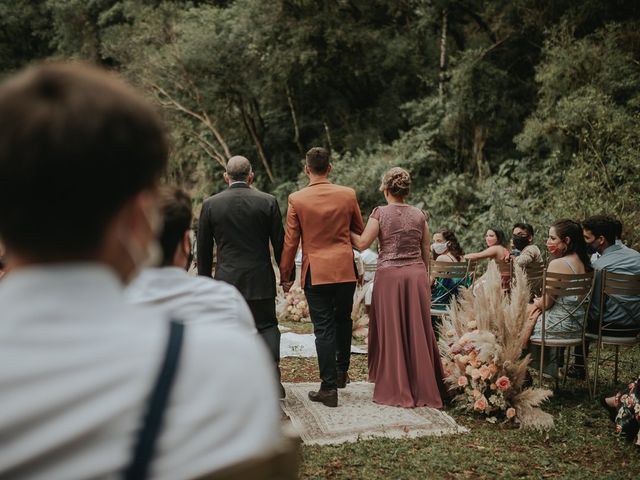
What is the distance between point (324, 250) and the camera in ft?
17.4

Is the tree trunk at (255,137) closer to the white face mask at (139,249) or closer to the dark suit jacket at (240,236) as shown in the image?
the dark suit jacket at (240,236)

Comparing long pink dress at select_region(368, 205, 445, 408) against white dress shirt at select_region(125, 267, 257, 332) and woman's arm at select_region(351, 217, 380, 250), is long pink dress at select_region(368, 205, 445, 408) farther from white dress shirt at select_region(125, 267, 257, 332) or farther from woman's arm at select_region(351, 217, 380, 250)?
white dress shirt at select_region(125, 267, 257, 332)

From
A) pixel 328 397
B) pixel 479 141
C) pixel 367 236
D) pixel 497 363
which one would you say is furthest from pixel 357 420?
pixel 479 141

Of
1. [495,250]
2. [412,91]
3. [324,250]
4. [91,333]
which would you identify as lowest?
[495,250]

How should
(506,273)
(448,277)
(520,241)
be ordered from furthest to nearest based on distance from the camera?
(520,241) < (506,273) < (448,277)

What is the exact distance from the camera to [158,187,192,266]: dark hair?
240 centimetres

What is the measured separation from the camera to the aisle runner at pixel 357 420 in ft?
15.3

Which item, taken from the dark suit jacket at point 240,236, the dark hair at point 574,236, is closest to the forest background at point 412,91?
the dark hair at point 574,236

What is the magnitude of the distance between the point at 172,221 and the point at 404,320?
11.1 feet

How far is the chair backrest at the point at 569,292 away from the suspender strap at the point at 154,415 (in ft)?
16.7

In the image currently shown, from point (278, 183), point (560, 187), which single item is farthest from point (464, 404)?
point (278, 183)

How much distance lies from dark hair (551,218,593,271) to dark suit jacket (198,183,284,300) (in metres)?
2.69

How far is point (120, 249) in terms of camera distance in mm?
913

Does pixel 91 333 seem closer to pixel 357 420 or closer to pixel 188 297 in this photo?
pixel 188 297
